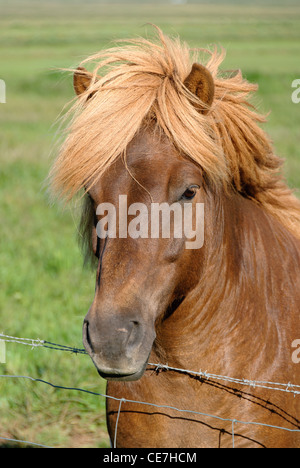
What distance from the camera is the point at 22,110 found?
21406mm

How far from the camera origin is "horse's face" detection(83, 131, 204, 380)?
186 cm

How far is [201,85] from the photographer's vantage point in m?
2.20

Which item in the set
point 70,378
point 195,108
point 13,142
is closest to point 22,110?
point 13,142

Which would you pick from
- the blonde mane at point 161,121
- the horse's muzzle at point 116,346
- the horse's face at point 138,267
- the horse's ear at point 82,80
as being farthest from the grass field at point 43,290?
the horse's muzzle at point 116,346

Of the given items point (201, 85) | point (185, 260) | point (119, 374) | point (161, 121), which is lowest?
point (119, 374)

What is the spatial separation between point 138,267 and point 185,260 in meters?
0.29

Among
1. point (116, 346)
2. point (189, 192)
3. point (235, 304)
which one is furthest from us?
point (235, 304)

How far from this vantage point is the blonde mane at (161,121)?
2135 mm

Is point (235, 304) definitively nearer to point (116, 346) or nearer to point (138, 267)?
point (138, 267)

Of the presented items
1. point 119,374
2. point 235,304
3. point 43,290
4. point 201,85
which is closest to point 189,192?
point 201,85

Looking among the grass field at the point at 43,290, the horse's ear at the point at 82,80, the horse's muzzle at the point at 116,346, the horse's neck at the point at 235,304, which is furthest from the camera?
the grass field at the point at 43,290

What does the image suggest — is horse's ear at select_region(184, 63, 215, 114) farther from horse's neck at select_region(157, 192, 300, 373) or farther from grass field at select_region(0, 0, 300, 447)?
grass field at select_region(0, 0, 300, 447)

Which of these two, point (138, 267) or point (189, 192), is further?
point (189, 192)

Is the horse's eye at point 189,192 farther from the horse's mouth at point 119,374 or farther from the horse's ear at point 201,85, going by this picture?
the horse's mouth at point 119,374
